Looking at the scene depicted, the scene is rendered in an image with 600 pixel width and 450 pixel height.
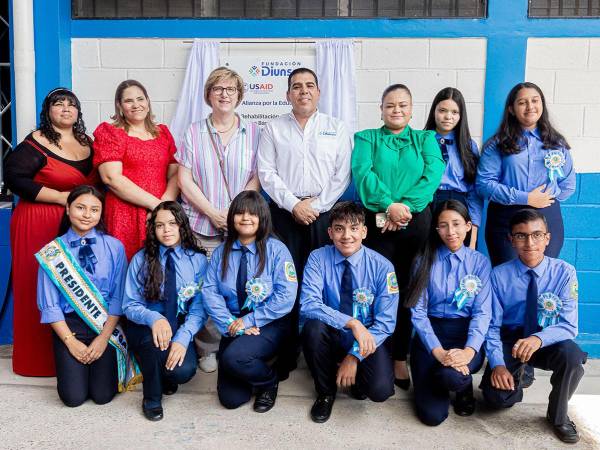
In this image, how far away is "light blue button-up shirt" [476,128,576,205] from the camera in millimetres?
3117

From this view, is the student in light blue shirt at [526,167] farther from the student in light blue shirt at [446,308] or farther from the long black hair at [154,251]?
the long black hair at [154,251]

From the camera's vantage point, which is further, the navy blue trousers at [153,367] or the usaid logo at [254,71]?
the usaid logo at [254,71]

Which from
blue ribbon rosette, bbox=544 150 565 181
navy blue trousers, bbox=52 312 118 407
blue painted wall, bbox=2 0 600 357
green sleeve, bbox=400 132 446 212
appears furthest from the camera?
blue painted wall, bbox=2 0 600 357

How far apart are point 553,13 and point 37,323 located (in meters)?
3.71

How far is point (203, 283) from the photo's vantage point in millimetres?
3006

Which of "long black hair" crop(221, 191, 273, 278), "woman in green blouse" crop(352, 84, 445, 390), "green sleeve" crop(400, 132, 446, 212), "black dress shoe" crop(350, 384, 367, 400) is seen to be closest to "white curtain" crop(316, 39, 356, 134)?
"woman in green blouse" crop(352, 84, 445, 390)

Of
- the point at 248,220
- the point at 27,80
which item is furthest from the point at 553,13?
the point at 27,80

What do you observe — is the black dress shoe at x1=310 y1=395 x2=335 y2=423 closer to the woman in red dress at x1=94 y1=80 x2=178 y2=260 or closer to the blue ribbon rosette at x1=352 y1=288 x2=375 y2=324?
the blue ribbon rosette at x1=352 y1=288 x2=375 y2=324

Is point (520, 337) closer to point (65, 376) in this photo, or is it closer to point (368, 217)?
point (368, 217)

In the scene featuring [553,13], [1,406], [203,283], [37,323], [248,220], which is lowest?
[1,406]

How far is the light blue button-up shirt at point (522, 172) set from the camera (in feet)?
10.2

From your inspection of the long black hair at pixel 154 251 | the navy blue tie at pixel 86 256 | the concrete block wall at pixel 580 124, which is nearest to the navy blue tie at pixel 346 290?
the long black hair at pixel 154 251

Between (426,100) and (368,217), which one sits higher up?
(426,100)

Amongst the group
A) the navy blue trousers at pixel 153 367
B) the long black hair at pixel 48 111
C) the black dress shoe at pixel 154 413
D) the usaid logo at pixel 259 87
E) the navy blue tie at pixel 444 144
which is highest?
the usaid logo at pixel 259 87
